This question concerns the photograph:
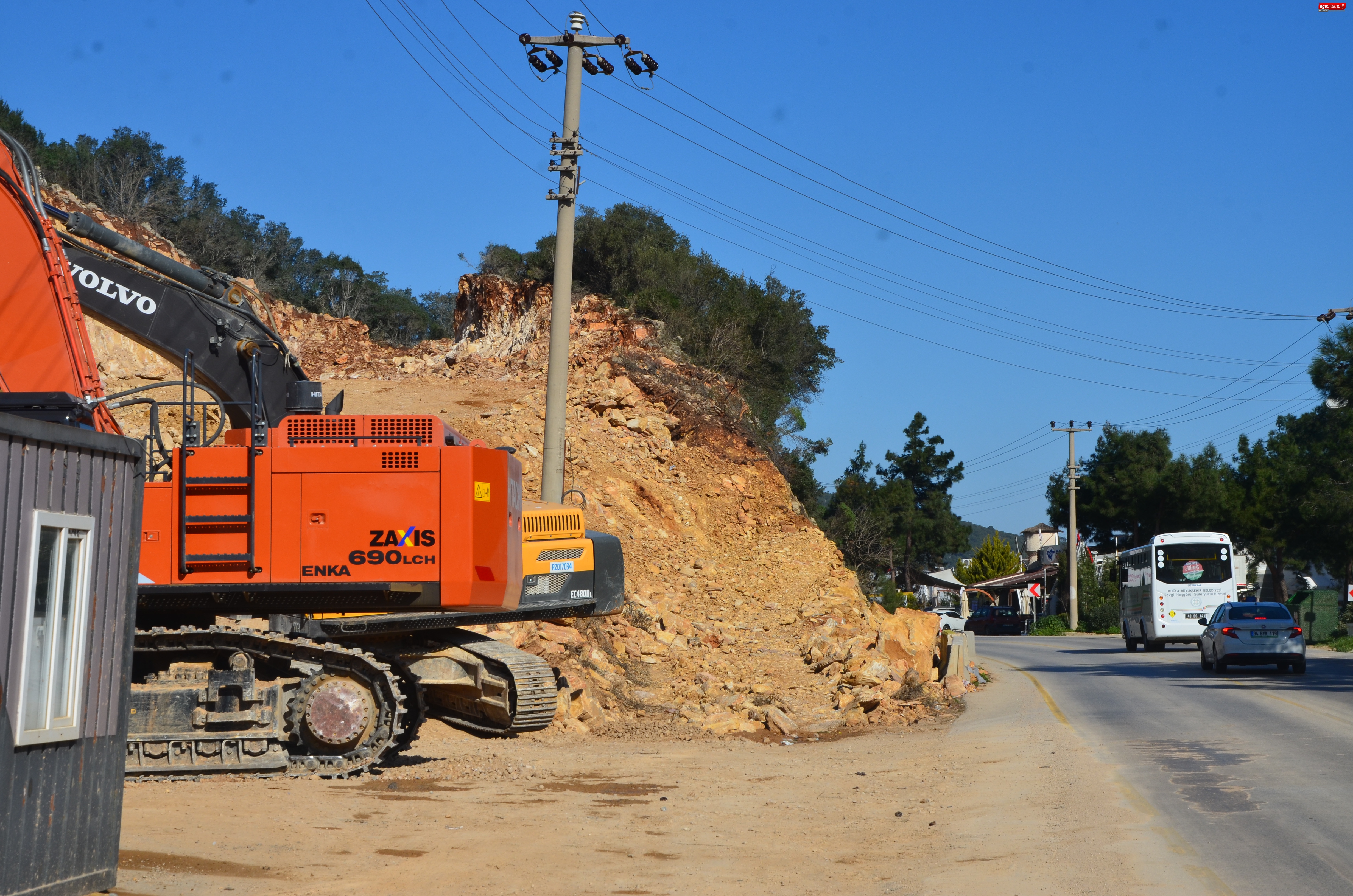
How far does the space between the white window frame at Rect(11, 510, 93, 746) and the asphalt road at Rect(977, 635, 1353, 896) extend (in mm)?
6711

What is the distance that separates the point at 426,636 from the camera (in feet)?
45.9

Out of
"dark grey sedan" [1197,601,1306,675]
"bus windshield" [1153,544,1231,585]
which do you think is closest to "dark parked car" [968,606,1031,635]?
"bus windshield" [1153,544,1231,585]

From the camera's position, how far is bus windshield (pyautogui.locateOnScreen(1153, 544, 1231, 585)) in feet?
126

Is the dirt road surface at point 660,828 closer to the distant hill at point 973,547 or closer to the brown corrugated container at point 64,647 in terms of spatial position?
the brown corrugated container at point 64,647

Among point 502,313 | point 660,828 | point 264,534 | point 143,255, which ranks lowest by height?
point 660,828

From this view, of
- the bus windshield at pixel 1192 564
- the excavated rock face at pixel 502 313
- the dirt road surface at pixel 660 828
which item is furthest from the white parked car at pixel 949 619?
the excavated rock face at pixel 502 313

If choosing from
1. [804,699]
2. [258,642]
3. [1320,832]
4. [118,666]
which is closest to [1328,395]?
[804,699]

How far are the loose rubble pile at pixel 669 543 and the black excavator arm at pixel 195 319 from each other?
217 cm

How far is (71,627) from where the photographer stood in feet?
21.6

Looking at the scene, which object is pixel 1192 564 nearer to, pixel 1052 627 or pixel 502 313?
pixel 502 313

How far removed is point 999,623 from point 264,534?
204 ft

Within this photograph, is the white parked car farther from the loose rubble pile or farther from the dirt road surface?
the dirt road surface

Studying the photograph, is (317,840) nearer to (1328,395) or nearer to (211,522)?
(211,522)

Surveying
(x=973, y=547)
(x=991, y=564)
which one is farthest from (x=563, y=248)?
(x=973, y=547)
